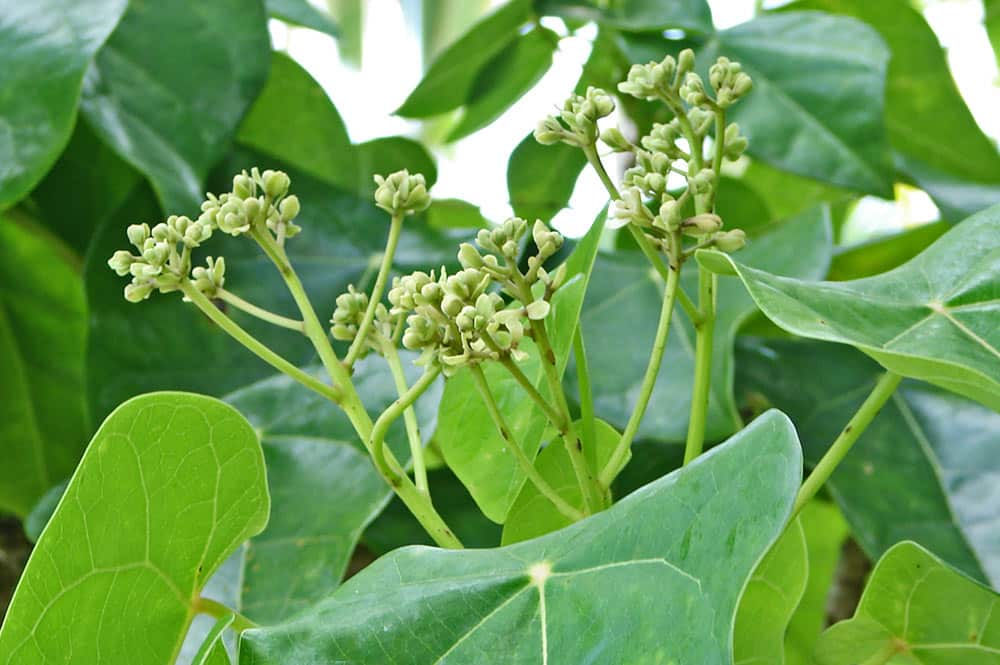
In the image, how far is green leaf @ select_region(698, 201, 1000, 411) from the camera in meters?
0.35

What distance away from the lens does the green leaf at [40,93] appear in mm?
633

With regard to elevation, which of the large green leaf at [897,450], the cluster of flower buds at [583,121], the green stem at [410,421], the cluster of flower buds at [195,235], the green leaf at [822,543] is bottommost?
the green leaf at [822,543]

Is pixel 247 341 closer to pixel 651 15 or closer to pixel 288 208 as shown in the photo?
pixel 288 208

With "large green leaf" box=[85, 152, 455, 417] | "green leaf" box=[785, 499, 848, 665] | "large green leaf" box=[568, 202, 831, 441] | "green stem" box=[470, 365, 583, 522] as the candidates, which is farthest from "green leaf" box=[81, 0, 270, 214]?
"green leaf" box=[785, 499, 848, 665]

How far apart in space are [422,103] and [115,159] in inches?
10.5

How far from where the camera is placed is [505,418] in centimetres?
45

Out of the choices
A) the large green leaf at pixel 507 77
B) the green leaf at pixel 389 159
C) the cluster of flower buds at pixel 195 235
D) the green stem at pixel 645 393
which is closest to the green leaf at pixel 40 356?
the green leaf at pixel 389 159

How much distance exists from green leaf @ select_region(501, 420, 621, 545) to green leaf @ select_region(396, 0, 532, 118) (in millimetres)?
541

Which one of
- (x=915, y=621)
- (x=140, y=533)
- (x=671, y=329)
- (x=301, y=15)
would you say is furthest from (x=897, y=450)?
(x=301, y=15)

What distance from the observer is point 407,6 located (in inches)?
76.6

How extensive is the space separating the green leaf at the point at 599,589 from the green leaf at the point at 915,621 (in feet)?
0.44

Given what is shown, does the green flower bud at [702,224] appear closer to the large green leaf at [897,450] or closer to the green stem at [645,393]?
the green stem at [645,393]

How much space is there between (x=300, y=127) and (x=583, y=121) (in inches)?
22.6

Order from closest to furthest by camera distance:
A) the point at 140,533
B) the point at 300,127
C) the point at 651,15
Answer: the point at 140,533 → the point at 651,15 → the point at 300,127
